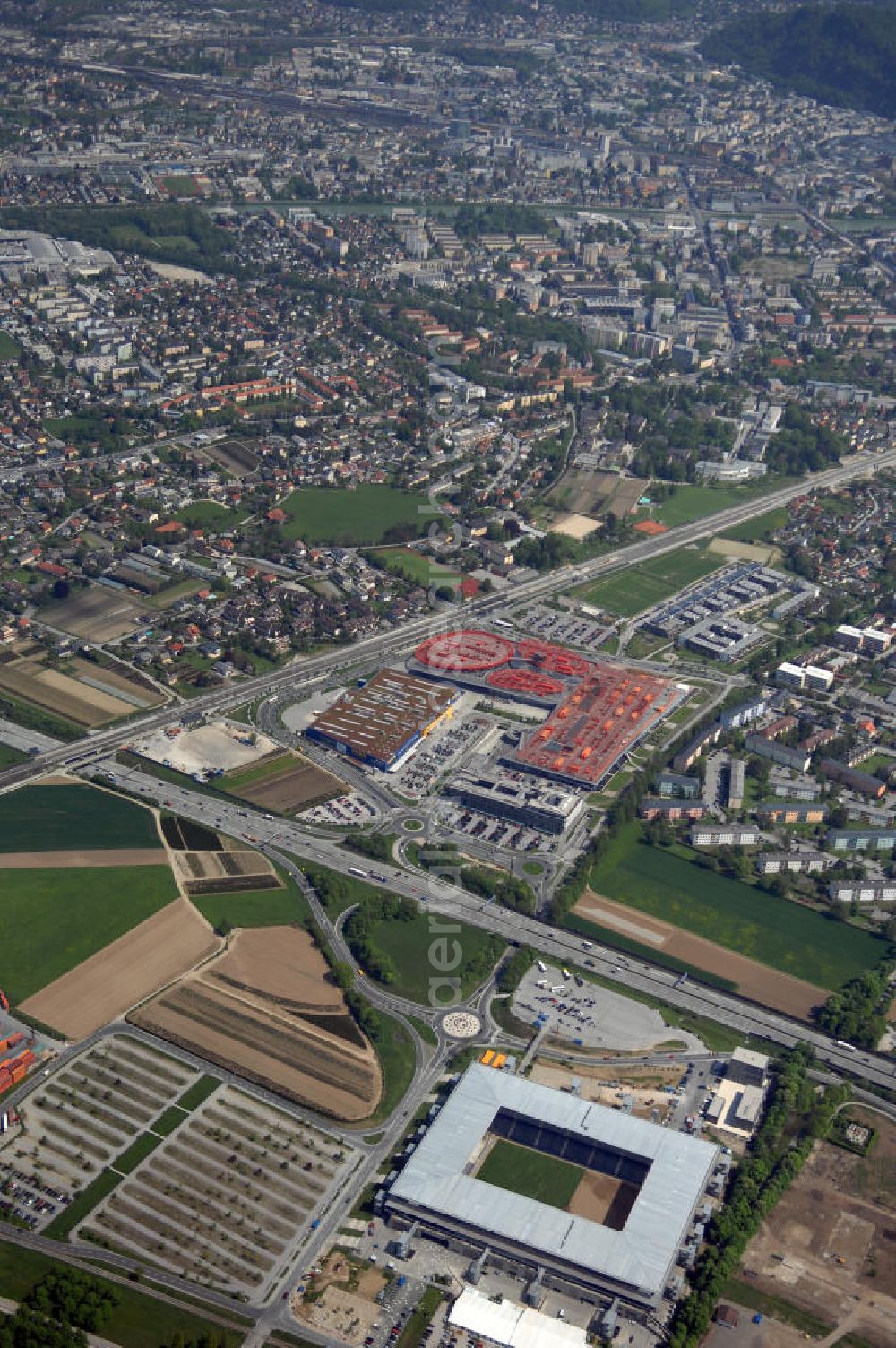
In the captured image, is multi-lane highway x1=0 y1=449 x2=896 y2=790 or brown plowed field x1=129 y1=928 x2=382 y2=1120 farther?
multi-lane highway x1=0 y1=449 x2=896 y2=790

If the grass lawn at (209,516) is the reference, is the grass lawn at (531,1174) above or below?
below

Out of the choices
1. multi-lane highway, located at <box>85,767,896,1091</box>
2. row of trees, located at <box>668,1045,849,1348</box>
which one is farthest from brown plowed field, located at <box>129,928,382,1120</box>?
row of trees, located at <box>668,1045,849,1348</box>

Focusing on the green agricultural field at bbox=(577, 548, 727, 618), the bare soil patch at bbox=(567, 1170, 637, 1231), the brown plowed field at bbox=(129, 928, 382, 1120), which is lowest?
the brown plowed field at bbox=(129, 928, 382, 1120)

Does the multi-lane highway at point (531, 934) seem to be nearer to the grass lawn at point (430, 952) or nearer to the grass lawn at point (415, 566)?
the grass lawn at point (430, 952)

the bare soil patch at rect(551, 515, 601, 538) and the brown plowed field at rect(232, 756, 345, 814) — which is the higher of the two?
the bare soil patch at rect(551, 515, 601, 538)

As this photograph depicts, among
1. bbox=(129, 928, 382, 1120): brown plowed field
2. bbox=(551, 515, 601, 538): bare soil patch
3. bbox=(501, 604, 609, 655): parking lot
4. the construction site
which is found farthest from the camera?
bbox=(551, 515, 601, 538): bare soil patch

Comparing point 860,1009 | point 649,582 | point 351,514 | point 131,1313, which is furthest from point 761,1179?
point 351,514

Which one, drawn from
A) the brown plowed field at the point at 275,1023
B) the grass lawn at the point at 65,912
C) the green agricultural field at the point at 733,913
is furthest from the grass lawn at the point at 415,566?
the brown plowed field at the point at 275,1023

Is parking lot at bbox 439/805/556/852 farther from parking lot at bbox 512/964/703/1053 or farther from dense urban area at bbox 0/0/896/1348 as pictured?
parking lot at bbox 512/964/703/1053
